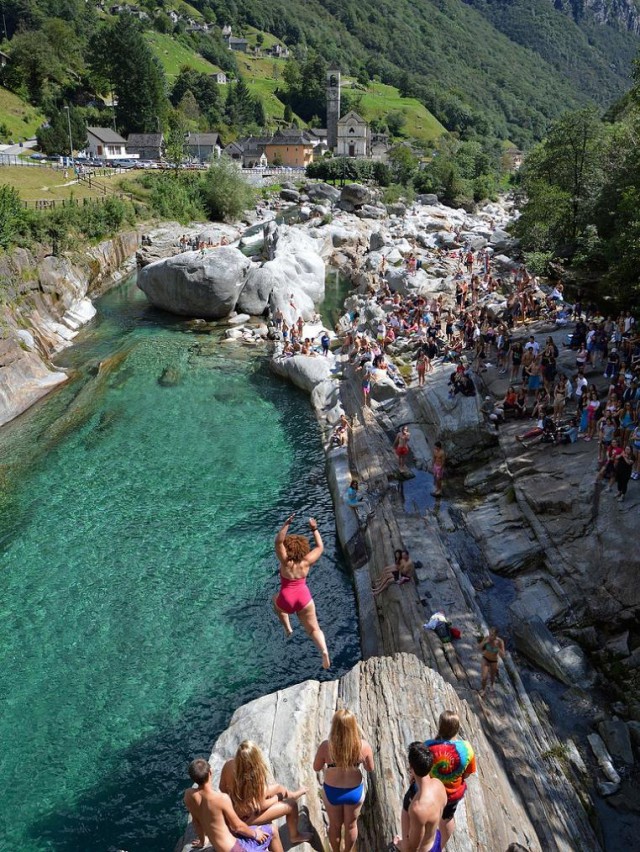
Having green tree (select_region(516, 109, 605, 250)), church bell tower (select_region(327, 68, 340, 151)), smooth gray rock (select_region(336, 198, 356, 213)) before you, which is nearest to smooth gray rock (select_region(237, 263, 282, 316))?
green tree (select_region(516, 109, 605, 250))

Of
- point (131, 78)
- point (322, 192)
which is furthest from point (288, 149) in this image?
point (322, 192)

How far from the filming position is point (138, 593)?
1556cm

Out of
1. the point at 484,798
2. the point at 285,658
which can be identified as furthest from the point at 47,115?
the point at 484,798

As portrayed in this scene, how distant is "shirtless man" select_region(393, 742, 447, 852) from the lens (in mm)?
6109

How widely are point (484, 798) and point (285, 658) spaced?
630 cm

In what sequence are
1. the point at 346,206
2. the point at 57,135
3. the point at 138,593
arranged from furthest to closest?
the point at 346,206 → the point at 57,135 → the point at 138,593

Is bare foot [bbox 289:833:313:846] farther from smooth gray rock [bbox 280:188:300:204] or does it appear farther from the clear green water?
smooth gray rock [bbox 280:188:300:204]

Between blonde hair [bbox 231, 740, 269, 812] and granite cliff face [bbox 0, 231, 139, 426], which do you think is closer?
blonde hair [bbox 231, 740, 269, 812]

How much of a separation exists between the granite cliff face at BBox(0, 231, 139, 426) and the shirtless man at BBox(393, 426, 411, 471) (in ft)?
47.9

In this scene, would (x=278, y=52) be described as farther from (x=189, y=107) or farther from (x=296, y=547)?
(x=296, y=547)

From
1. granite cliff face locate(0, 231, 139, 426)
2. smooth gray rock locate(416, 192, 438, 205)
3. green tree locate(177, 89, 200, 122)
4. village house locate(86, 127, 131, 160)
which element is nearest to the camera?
granite cliff face locate(0, 231, 139, 426)

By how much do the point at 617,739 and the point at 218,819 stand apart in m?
7.83

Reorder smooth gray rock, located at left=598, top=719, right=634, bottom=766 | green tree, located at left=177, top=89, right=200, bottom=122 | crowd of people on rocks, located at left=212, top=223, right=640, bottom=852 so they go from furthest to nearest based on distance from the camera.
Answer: green tree, located at left=177, top=89, right=200, bottom=122, smooth gray rock, located at left=598, top=719, right=634, bottom=766, crowd of people on rocks, located at left=212, top=223, right=640, bottom=852

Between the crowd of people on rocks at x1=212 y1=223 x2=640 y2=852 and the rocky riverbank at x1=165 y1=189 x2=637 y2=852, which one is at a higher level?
the crowd of people on rocks at x1=212 y1=223 x2=640 y2=852
